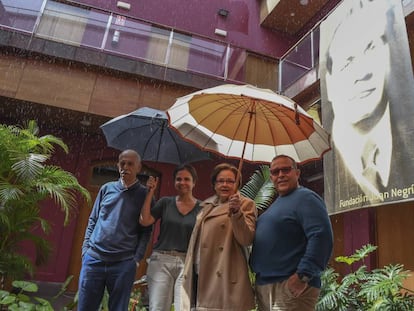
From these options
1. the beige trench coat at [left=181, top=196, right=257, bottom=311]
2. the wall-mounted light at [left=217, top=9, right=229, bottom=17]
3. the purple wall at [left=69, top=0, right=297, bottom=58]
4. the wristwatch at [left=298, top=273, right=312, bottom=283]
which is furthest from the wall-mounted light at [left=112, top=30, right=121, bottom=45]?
the wristwatch at [left=298, top=273, right=312, bottom=283]

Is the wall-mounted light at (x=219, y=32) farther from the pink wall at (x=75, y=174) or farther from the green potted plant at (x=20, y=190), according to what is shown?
the green potted plant at (x=20, y=190)

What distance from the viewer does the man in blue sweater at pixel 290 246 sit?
1.83 m

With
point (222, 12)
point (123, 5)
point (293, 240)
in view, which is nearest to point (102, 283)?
point (293, 240)

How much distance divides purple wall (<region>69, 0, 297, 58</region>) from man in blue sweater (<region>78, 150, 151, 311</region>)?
7.71 m

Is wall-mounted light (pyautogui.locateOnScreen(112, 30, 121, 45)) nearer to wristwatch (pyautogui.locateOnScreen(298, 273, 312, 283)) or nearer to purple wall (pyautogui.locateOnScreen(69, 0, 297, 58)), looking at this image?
purple wall (pyautogui.locateOnScreen(69, 0, 297, 58))

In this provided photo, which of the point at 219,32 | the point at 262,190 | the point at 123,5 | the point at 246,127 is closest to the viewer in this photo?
the point at 246,127

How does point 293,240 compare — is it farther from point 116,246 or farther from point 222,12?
point 222,12

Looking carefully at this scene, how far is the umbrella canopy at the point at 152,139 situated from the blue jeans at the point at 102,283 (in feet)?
3.56

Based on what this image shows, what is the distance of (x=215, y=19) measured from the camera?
35.0 ft

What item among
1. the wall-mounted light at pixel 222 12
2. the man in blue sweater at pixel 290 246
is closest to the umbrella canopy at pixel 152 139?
the man in blue sweater at pixel 290 246

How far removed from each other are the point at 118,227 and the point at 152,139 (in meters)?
1.05

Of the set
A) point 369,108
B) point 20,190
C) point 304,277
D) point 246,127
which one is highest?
point 369,108

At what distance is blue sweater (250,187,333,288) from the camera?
183 cm

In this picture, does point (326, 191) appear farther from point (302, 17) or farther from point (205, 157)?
point (302, 17)
